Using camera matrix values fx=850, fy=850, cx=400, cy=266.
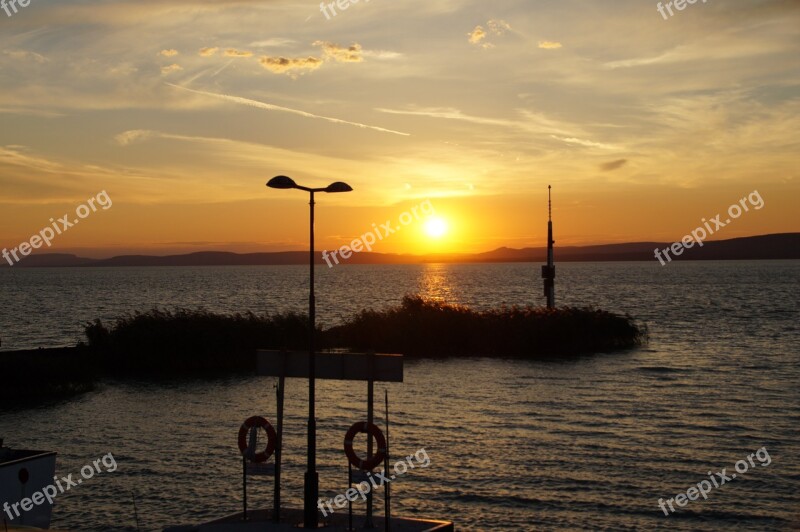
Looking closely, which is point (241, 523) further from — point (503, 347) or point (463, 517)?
point (503, 347)

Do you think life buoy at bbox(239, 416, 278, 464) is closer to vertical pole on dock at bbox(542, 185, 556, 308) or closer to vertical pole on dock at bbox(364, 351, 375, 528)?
vertical pole on dock at bbox(364, 351, 375, 528)

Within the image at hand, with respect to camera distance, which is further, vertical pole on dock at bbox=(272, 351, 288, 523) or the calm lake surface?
the calm lake surface

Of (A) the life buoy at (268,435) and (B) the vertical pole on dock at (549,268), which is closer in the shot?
(A) the life buoy at (268,435)

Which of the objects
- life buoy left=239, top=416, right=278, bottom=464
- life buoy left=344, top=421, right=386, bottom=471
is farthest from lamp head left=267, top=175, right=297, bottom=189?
life buoy left=344, top=421, right=386, bottom=471

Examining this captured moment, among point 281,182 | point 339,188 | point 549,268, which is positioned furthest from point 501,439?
point 549,268

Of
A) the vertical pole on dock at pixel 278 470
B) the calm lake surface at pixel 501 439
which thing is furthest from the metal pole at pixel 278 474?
the calm lake surface at pixel 501 439

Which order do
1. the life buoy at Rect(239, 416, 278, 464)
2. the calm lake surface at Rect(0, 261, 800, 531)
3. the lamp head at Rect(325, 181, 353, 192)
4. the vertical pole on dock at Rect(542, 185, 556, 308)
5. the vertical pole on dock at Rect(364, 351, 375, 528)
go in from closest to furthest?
the vertical pole on dock at Rect(364, 351, 375, 528)
the life buoy at Rect(239, 416, 278, 464)
the lamp head at Rect(325, 181, 353, 192)
the calm lake surface at Rect(0, 261, 800, 531)
the vertical pole on dock at Rect(542, 185, 556, 308)

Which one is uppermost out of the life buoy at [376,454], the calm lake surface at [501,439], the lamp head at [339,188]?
the lamp head at [339,188]

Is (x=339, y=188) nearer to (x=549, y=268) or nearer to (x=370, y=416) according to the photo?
(x=370, y=416)

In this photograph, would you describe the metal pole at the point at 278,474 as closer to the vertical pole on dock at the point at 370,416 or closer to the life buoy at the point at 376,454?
the life buoy at the point at 376,454

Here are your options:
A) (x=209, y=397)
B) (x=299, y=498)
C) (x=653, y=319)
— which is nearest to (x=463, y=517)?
(x=299, y=498)

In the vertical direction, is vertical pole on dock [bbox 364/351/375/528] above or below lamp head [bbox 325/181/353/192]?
below

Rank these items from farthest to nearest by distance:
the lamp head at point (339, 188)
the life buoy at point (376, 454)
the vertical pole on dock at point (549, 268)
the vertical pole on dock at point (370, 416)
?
the vertical pole on dock at point (549, 268)
the lamp head at point (339, 188)
the vertical pole on dock at point (370, 416)
the life buoy at point (376, 454)

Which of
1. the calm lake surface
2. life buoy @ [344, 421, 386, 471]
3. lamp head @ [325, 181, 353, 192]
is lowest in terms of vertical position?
the calm lake surface
